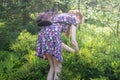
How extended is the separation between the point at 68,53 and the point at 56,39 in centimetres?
79

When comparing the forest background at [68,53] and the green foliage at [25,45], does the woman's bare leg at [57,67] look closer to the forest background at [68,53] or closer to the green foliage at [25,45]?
the forest background at [68,53]

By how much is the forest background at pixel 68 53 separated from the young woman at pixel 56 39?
8.7 inches

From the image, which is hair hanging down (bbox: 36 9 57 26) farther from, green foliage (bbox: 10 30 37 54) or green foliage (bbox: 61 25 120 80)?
green foliage (bbox: 10 30 37 54)

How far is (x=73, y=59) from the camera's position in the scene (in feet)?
18.5

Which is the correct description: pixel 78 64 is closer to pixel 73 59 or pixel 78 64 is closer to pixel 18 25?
pixel 73 59

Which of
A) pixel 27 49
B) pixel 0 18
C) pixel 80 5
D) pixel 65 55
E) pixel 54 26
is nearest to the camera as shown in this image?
pixel 54 26

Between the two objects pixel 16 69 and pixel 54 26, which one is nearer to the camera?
pixel 54 26

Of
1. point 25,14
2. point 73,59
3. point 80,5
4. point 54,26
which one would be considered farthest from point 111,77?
point 25,14

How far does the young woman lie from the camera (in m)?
5.31

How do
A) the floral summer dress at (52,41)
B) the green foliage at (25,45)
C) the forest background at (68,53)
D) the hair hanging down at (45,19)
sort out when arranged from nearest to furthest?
the floral summer dress at (52,41), the hair hanging down at (45,19), the forest background at (68,53), the green foliage at (25,45)

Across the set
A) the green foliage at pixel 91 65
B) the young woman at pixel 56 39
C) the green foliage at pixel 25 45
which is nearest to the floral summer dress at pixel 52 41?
the young woman at pixel 56 39

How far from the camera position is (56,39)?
5.33m

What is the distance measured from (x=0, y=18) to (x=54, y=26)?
499 centimetres

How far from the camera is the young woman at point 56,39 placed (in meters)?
5.31
